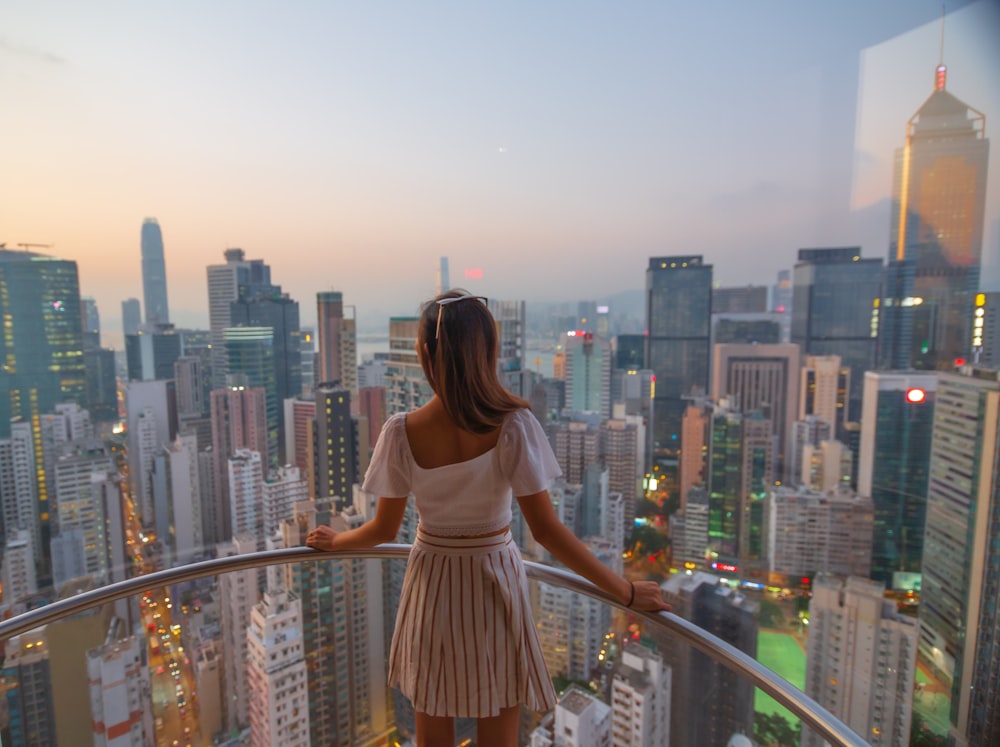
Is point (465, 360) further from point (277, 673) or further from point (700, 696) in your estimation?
point (277, 673)

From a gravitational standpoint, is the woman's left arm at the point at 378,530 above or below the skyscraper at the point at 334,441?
above

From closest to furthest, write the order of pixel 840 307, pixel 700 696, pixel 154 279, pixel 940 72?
pixel 700 696 < pixel 940 72 < pixel 154 279 < pixel 840 307

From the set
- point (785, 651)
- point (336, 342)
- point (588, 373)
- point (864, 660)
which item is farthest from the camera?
point (588, 373)

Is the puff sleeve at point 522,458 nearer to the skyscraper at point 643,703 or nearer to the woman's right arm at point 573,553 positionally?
the woman's right arm at point 573,553

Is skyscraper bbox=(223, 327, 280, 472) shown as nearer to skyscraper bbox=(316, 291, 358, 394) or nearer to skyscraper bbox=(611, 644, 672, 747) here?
skyscraper bbox=(316, 291, 358, 394)

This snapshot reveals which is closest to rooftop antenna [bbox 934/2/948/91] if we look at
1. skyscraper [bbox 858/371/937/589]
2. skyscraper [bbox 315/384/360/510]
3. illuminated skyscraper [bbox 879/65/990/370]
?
illuminated skyscraper [bbox 879/65/990/370]

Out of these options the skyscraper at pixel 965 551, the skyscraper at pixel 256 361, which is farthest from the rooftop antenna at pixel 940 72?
the skyscraper at pixel 256 361

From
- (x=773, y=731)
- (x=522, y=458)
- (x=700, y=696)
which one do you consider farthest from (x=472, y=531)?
(x=700, y=696)
